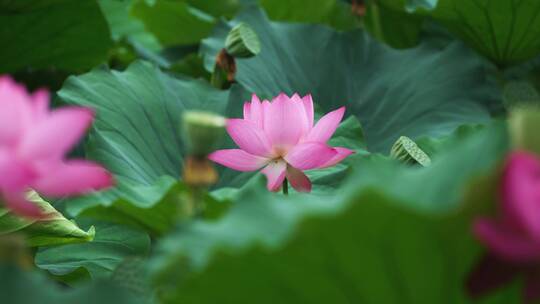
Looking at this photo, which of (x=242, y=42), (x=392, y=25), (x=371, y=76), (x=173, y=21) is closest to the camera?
(x=242, y=42)

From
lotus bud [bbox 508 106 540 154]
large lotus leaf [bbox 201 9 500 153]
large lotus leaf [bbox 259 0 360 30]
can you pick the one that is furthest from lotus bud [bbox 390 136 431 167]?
large lotus leaf [bbox 259 0 360 30]

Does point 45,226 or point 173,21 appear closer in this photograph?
point 45,226

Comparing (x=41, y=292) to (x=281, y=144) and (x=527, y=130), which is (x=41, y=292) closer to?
(x=527, y=130)

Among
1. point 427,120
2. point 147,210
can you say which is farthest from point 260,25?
point 147,210

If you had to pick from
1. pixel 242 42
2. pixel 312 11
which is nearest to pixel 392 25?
pixel 312 11

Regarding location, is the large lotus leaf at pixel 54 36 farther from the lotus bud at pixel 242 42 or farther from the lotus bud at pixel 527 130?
the lotus bud at pixel 527 130
